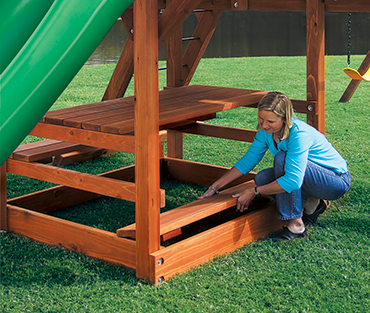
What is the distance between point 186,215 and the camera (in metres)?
3.35

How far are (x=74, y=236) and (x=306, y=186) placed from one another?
1624mm

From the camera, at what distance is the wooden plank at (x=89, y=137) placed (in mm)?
3098

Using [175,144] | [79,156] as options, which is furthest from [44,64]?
[79,156]

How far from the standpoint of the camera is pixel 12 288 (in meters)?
3.04

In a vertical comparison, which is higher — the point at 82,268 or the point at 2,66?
the point at 2,66

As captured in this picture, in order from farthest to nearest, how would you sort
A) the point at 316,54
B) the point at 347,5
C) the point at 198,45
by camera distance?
the point at 198,45
the point at 316,54
the point at 347,5

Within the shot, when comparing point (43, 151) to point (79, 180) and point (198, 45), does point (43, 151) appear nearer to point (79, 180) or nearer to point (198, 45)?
point (79, 180)

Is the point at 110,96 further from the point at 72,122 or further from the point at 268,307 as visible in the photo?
the point at 268,307

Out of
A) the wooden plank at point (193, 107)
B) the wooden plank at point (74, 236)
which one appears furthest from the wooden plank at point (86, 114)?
the wooden plank at point (74, 236)

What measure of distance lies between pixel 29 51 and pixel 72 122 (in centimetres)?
265

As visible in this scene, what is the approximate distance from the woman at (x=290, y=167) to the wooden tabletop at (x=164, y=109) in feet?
1.47

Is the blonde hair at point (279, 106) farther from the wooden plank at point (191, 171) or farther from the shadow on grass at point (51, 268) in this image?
the wooden plank at point (191, 171)

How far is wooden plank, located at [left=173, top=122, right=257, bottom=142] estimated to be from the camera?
15.7 feet

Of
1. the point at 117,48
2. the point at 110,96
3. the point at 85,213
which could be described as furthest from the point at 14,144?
the point at 117,48
